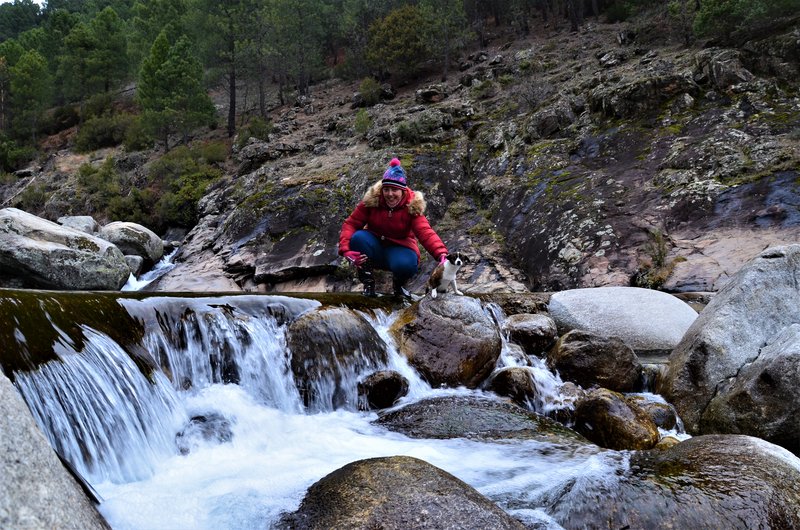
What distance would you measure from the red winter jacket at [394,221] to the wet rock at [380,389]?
5.70 feet

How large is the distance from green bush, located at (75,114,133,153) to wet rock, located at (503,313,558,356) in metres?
28.7

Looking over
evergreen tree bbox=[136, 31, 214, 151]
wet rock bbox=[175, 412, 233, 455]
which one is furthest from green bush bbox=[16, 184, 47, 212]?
wet rock bbox=[175, 412, 233, 455]

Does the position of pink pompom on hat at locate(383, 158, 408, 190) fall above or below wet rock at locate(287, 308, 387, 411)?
above

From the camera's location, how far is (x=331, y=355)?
5.10m

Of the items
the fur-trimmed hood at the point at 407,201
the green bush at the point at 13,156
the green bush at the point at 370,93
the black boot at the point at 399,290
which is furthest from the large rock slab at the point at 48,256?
the green bush at the point at 13,156

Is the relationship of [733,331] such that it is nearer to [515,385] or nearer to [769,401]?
[769,401]

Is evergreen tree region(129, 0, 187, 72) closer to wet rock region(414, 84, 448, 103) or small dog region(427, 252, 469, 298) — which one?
wet rock region(414, 84, 448, 103)

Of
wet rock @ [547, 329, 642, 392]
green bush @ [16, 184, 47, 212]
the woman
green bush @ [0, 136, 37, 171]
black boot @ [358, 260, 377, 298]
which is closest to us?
wet rock @ [547, 329, 642, 392]

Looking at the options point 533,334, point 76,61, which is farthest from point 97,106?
point 533,334

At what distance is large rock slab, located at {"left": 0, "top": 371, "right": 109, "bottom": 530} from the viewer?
68.9 inches

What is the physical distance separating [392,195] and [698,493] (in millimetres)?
4411

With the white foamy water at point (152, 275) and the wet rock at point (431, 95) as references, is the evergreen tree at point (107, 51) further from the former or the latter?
the white foamy water at point (152, 275)

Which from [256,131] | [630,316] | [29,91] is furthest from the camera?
[29,91]

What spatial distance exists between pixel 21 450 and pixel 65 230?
10787 mm
